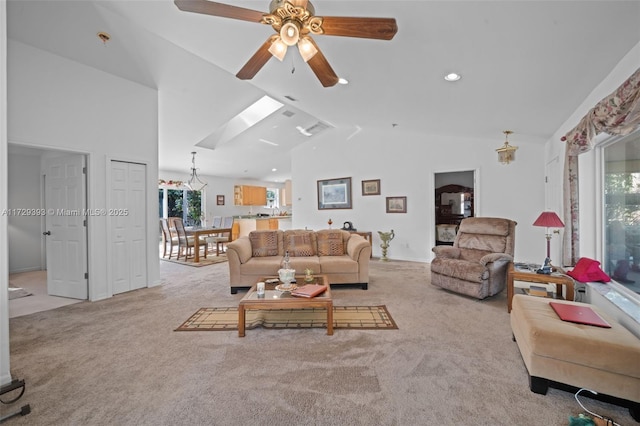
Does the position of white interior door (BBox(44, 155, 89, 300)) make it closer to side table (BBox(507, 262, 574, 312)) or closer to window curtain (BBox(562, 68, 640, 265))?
side table (BBox(507, 262, 574, 312))

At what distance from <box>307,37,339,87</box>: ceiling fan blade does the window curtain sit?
6.22ft

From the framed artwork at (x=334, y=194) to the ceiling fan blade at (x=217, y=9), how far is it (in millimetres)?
5227

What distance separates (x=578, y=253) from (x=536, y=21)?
250 cm

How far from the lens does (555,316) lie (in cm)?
200

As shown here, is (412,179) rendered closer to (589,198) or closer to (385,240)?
(385,240)

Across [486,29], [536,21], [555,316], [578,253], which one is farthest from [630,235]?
[486,29]

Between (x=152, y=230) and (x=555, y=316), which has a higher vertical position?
(x=152, y=230)

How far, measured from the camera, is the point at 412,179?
6.11 metres

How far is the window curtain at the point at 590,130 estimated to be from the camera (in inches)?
70.8

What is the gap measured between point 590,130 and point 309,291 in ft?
8.96

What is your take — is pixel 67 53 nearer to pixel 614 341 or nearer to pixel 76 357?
pixel 76 357

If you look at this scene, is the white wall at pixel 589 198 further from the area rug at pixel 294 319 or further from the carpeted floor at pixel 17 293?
the carpeted floor at pixel 17 293

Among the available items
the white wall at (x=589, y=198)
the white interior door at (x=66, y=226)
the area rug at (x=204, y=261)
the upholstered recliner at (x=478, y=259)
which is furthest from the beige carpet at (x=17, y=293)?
the white wall at (x=589, y=198)

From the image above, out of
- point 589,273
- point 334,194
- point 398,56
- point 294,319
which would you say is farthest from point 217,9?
point 334,194
